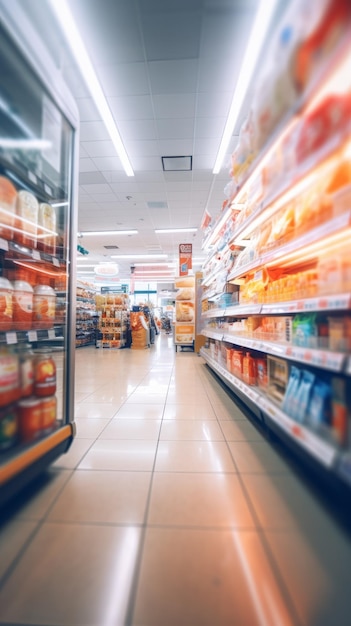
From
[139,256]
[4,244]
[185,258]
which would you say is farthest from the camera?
[139,256]

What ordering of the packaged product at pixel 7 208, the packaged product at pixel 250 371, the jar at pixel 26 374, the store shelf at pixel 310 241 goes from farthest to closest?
the packaged product at pixel 250 371 < the packaged product at pixel 7 208 < the jar at pixel 26 374 < the store shelf at pixel 310 241

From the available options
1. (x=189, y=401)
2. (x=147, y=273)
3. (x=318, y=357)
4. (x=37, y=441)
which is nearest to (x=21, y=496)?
(x=37, y=441)

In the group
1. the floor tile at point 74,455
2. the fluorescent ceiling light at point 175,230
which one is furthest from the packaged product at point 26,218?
the fluorescent ceiling light at point 175,230

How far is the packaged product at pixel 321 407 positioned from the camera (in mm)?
1120

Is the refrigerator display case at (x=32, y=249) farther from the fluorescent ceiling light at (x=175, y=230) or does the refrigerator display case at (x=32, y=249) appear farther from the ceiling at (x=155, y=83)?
the fluorescent ceiling light at (x=175, y=230)

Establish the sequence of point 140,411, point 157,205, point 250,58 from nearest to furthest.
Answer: point 140,411, point 250,58, point 157,205

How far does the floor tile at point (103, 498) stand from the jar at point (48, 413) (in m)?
0.31

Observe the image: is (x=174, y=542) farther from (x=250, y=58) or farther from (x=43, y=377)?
(x=250, y=58)

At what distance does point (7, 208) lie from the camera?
143 centimetres

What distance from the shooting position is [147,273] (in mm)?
18078

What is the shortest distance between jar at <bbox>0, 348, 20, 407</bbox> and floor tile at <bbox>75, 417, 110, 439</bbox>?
80 cm

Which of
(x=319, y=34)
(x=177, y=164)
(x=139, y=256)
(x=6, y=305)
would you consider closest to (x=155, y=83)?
(x=177, y=164)

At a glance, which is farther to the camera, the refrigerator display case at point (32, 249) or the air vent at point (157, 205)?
the air vent at point (157, 205)

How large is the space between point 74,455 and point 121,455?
0.98 ft
